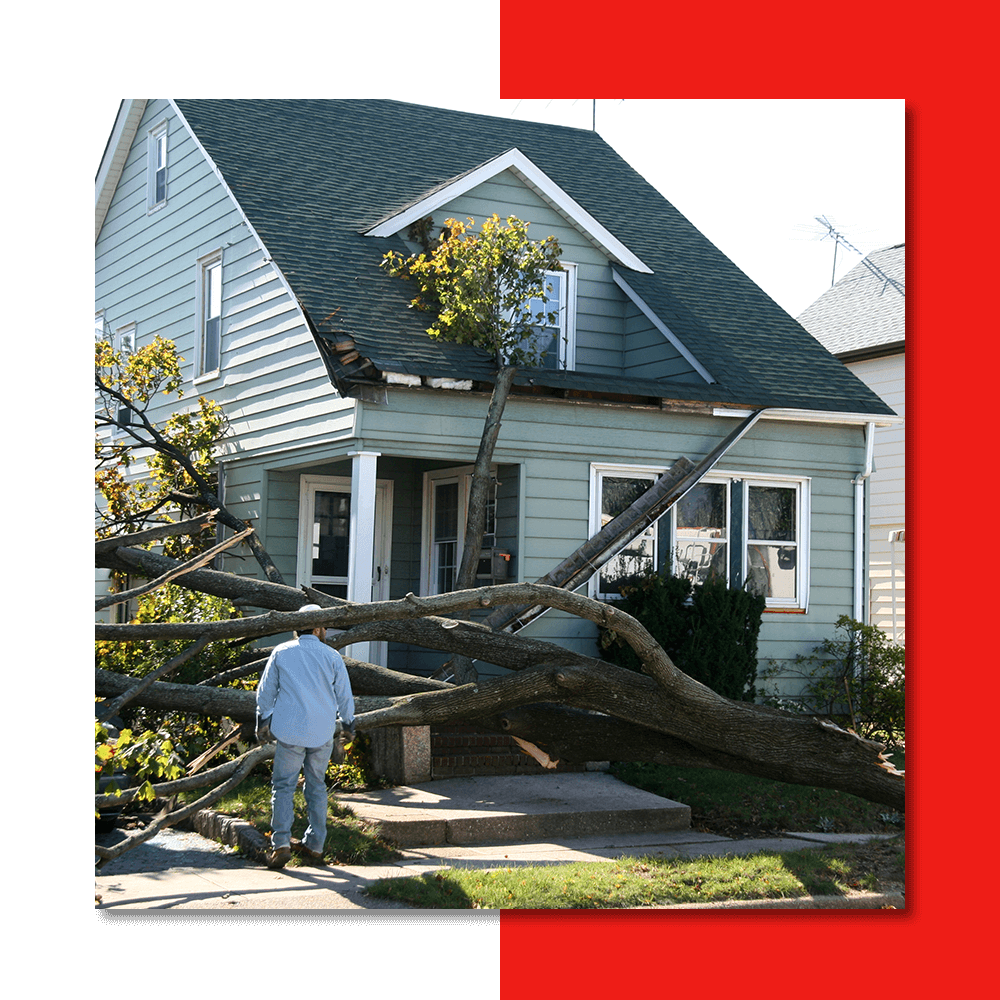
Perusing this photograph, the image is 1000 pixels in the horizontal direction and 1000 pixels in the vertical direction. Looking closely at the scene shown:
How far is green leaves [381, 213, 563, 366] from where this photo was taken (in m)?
11.2

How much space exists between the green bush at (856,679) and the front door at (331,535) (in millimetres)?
A: 4552

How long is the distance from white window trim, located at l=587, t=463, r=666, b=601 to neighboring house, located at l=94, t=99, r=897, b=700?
3 cm

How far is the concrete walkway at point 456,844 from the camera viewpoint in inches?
245

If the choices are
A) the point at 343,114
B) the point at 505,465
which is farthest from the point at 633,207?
the point at 505,465

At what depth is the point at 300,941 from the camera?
17.7 feet

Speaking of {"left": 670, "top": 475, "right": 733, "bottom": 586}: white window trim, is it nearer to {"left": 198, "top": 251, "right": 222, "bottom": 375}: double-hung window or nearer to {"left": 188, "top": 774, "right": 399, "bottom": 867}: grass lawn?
{"left": 188, "top": 774, "right": 399, "bottom": 867}: grass lawn

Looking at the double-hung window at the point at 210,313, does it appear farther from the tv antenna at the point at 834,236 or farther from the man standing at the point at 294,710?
the man standing at the point at 294,710

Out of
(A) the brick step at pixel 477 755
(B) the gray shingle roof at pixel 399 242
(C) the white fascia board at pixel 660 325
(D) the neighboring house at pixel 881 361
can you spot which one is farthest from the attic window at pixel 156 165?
(D) the neighboring house at pixel 881 361

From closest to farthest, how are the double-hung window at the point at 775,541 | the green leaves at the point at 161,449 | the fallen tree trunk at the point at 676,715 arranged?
the fallen tree trunk at the point at 676,715 < the double-hung window at the point at 775,541 < the green leaves at the point at 161,449

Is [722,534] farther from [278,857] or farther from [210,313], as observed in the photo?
[278,857]

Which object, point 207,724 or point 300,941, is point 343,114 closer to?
point 207,724

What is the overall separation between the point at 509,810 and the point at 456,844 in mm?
605

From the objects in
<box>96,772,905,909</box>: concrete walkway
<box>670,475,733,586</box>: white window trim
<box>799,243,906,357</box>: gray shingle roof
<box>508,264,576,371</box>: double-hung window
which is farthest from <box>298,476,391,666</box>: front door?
<box>799,243,906,357</box>: gray shingle roof
